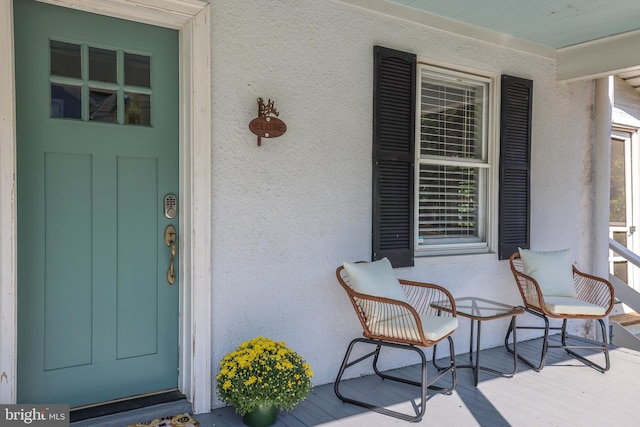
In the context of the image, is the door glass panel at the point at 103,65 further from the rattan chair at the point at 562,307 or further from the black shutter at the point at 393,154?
the rattan chair at the point at 562,307

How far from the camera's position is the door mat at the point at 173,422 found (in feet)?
9.00

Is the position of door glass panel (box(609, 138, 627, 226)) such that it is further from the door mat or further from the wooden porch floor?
the door mat

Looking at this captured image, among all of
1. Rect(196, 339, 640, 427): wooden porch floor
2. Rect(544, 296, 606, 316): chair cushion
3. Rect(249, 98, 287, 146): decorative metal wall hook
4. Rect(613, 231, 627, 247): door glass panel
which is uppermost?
Rect(249, 98, 287, 146): decorative metal wall hook

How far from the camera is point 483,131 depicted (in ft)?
14.4

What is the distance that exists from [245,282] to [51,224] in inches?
43.1

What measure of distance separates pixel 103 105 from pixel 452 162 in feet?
8.59

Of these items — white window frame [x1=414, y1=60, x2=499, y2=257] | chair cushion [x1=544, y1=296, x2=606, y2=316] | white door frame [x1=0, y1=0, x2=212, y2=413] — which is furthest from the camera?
white window frame [x1=414, y1=60, x2=499, y2=257]

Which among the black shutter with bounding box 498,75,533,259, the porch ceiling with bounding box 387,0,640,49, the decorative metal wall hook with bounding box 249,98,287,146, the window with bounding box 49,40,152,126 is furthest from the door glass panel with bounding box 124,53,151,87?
the black shutter with bounding box 498,75,533,259

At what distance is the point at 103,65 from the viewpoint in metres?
2.80

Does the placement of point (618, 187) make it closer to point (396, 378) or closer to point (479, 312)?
point (479, 312)

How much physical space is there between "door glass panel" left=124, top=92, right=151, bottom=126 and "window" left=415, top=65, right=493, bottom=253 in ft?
6.47

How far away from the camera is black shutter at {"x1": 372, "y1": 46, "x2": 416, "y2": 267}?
11.9 feet

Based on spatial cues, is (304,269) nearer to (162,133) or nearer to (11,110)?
(162,133)

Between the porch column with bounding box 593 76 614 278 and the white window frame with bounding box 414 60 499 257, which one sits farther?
the porch column with bounding box 593 76 614 278
